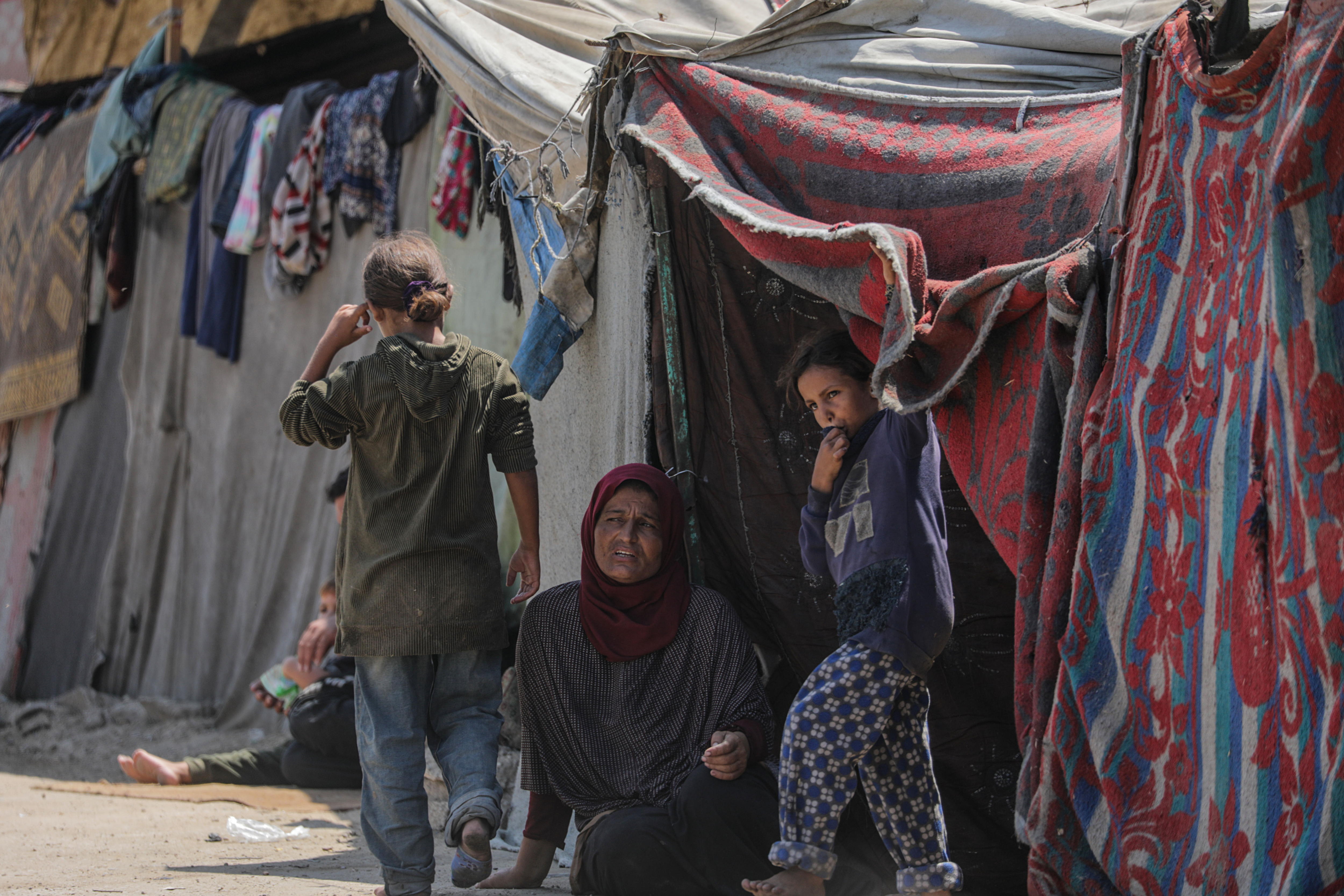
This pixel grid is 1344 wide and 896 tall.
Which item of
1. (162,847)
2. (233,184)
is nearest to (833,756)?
(162,847)

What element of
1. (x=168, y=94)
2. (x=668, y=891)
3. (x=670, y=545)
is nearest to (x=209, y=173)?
(x=168, y=94)

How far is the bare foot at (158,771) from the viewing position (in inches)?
197

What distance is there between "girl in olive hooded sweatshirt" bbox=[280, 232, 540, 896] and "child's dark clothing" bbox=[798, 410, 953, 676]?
0.83 m

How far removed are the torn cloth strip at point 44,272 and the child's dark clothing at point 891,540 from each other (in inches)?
229

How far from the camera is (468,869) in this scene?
9.14ft

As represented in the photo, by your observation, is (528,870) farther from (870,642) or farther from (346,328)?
(346,328)

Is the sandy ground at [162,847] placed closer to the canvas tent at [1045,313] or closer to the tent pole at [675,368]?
the tent pole at [675,368]

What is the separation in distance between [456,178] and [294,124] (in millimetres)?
1212

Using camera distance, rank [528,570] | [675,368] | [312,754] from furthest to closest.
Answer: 1. [312,754]
2. [675,368]
3. [528,570]

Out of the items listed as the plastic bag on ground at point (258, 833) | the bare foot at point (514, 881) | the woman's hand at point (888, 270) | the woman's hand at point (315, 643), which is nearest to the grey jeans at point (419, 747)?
the bare foot at point (514, 881)

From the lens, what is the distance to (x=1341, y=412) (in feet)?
5.01

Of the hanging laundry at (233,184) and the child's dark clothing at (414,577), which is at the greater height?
the hanging laundry at (233,184)

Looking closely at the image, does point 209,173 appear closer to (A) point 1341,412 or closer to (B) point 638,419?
(B) point 638,419

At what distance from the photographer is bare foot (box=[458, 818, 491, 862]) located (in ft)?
9.09
